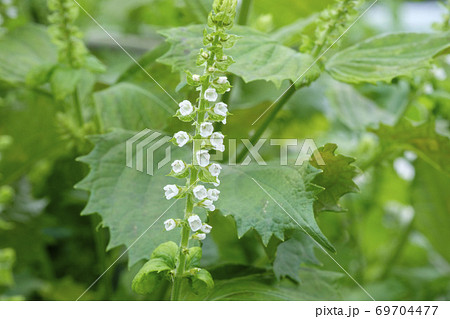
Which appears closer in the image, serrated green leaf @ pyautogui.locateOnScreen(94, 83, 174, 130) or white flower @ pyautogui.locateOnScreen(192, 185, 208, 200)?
white flower @ pyautogui.locateOnScreen(192, 185, 208, 200)

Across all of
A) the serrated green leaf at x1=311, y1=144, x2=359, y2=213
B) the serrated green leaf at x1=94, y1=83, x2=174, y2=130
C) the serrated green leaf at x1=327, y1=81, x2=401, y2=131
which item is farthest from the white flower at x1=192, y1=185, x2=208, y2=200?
the serrated green leaf at x1=327, y1=81, x2=401, y2=131

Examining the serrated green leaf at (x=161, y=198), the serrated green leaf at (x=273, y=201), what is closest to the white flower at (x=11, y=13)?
the serrated green leaf at (x=161, y=198)

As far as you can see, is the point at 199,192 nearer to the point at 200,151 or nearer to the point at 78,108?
the point at 200,151

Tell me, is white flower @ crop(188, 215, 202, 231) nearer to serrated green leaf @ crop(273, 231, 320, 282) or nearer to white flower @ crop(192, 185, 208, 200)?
white flower @ crop(192, 185, 208, 200)

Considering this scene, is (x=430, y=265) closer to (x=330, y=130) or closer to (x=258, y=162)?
(x=330, y=130)
